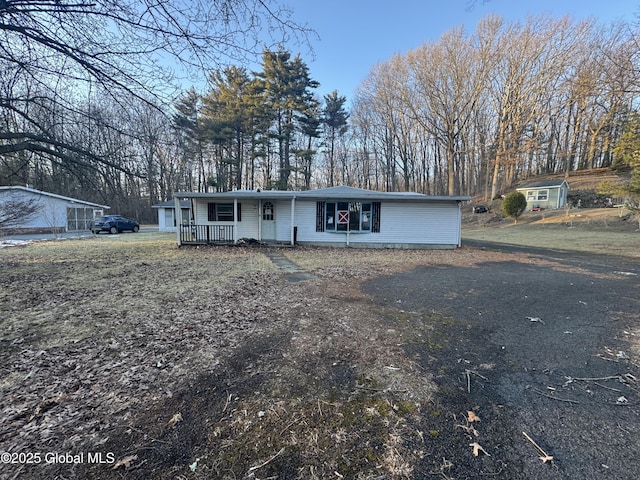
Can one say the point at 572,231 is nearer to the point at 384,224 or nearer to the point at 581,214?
the point at 581,214

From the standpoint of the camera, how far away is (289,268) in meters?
8.59

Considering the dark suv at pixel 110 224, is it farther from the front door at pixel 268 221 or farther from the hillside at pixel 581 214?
the hillside at pixel 581 214

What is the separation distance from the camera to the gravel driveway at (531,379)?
181cm

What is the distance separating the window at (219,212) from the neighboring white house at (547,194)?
30612 millimetres

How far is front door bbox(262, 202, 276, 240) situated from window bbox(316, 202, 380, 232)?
2.18 metres

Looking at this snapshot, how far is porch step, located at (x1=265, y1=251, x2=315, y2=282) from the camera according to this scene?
7.35 meters

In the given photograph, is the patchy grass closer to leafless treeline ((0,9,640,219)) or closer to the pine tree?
leafless treeline ((0,9,640,219))

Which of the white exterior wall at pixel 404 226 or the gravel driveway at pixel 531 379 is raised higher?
the white exterior wall at pixel 404 226

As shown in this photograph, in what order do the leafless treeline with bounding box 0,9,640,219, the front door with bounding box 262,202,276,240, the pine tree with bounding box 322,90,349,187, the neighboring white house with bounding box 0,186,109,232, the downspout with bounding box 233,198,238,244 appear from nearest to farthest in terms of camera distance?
the downspout with bounding box 233,198,238,244 < the front door with bounding box 262,202,276,240 < the leafless treeline with bounding box 0,9,640,219 < the neighboring white house with bounding box 0,186,109,232 < the pine tree with bounding box 322,90,349,187

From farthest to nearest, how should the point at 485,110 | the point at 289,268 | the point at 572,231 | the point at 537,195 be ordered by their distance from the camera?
1. the point at 485,110
2. the point at 537,195
3. the point at 572,231
4. the point at 289,268

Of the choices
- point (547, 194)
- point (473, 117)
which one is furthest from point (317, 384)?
point (547, 194)

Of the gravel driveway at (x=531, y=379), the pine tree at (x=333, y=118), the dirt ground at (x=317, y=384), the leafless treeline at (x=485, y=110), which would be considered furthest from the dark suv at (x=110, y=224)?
the leafless treeline at (x=485, y=110)

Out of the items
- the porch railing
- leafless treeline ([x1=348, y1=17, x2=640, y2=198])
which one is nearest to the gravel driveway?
the porch railing

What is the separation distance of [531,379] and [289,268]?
21.5 ft
